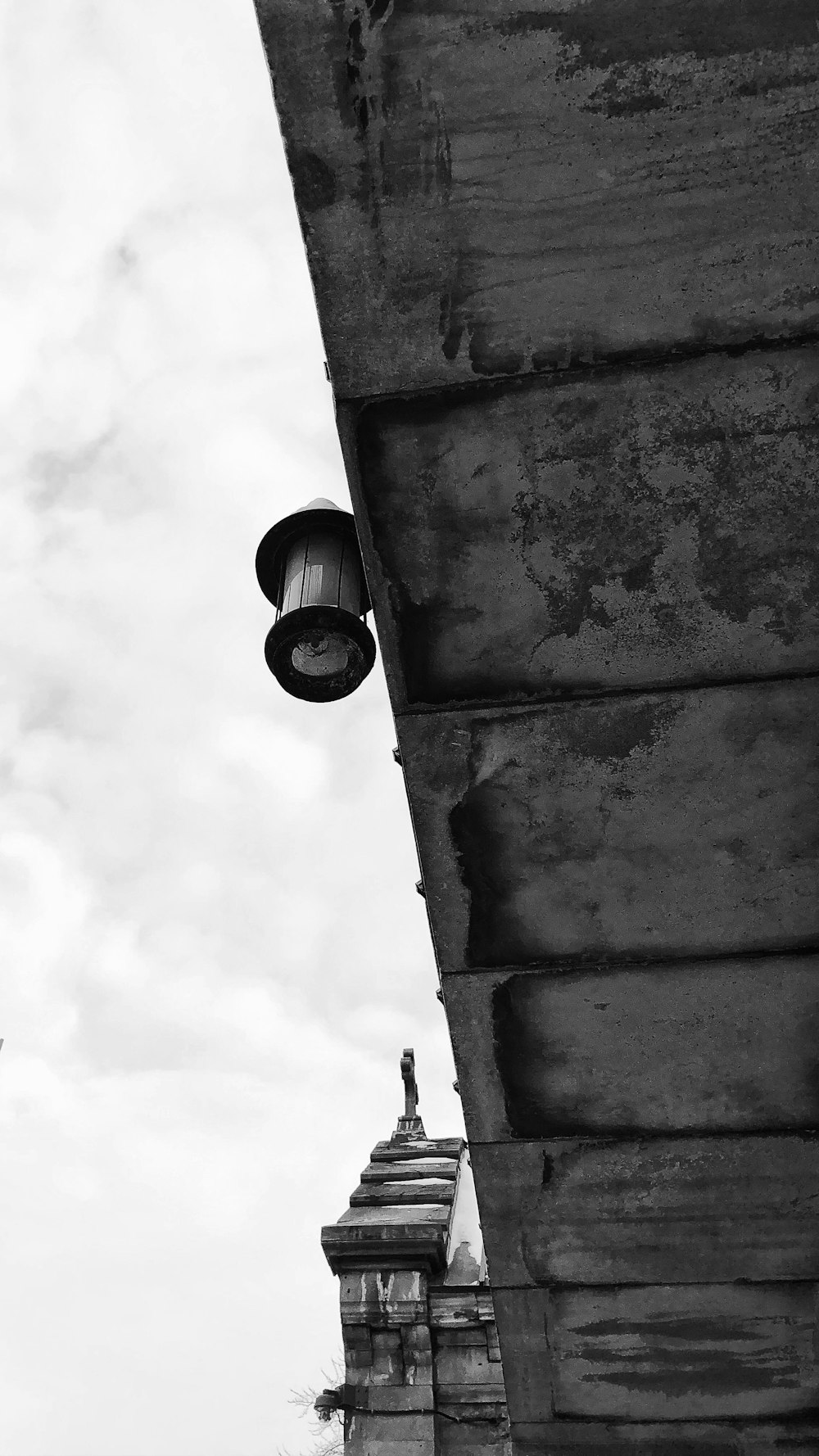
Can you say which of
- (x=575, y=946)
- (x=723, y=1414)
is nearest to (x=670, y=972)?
(x=575, y=946)

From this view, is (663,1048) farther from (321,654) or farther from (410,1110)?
(410,1110)

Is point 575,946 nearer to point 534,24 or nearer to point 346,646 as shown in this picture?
point 346,646

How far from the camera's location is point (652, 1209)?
9.87 ft

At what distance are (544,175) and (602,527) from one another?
696mm

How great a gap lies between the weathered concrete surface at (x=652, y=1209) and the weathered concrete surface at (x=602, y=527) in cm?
142

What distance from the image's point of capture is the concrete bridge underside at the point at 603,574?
1934 mm

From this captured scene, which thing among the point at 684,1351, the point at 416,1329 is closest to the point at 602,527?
the point at 684,1351

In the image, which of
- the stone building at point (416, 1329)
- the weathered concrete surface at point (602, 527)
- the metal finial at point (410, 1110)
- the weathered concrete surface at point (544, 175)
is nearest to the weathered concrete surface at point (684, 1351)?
the weathered concrete surface at point (602, 527)

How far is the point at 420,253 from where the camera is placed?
2031 mm

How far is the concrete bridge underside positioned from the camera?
6.34 feet

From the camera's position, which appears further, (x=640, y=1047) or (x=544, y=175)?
(x=640, y=1047)

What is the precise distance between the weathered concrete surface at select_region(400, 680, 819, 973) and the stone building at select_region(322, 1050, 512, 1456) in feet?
14.3

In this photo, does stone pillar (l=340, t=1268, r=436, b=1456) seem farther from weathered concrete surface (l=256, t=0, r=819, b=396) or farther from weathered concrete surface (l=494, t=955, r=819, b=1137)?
weathered concrete surface (l=256, t=0, r=819, b=396)

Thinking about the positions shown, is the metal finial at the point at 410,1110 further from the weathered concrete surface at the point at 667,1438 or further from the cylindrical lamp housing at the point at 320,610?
the cylindrical lamp housing at the point at 320,610
